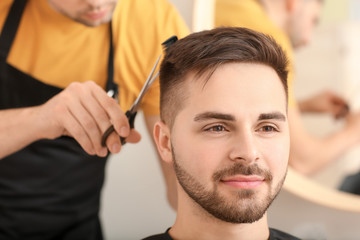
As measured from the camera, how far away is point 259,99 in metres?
0.63

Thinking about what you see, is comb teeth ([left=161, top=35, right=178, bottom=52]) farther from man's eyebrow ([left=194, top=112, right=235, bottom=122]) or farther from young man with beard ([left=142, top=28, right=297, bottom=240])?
man's eyebrow ([left=194, top=112, right=235, bottom=122])

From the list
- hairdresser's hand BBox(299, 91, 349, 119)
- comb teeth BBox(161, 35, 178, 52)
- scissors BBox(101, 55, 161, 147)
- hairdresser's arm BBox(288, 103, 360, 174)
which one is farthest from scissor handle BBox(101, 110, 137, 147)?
hairdresser's hand BBox(299, 91, 349, 119)

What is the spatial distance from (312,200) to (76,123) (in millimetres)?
697

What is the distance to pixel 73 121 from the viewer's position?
729 millimetres

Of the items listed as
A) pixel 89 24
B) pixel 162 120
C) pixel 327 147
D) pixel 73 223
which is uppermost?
pixel 89 24

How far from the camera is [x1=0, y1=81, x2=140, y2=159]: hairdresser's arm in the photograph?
2.37ft

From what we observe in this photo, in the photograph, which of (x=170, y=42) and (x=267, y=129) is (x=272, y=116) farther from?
(x=170, y=42)

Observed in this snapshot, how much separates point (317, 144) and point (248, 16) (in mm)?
376

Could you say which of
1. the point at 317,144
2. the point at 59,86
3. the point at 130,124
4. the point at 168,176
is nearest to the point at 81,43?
the point at 59,86

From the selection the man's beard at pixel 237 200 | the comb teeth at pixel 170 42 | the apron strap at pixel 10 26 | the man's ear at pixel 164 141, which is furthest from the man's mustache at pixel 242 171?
the apron strap at pixel 10 26

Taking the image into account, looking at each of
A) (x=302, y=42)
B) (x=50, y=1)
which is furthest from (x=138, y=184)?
(x=302, y=42)

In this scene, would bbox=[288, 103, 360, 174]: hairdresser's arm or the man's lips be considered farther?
bbox=[288, 103, 360, 174]: hairdresser's arm

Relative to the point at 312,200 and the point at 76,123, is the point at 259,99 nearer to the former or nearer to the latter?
the point at 76,123

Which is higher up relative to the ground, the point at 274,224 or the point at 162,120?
the point at 162,120
